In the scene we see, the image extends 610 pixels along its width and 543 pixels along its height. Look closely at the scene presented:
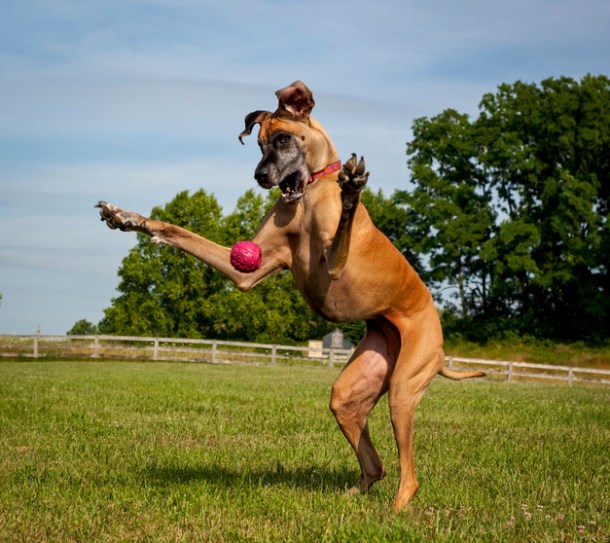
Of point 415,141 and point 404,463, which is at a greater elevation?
point 415,141

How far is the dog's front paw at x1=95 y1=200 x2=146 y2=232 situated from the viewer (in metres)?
4.59

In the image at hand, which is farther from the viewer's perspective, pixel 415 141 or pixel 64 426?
pixel 415 141

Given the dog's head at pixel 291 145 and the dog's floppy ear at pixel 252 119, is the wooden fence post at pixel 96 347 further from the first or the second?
the dog's head at pixel 291 145

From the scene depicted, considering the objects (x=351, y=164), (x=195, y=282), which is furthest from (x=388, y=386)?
(x=195, y=282)

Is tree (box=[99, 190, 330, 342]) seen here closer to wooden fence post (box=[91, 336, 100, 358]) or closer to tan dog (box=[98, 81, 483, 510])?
wooden fence post (box=[91, 336, 100, 358])

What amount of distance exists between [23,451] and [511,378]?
24.7 metres

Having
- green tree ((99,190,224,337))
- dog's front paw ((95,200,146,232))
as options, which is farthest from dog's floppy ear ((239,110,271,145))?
green tree ((99,190,224,337))

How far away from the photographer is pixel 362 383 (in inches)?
206

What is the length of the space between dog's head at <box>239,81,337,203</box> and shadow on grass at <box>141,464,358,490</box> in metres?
2.27

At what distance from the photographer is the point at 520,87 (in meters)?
44.1

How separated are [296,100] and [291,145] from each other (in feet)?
1.01

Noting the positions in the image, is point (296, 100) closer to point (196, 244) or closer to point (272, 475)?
point (196, 244)

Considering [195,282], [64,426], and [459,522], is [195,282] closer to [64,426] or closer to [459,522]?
[64,426]

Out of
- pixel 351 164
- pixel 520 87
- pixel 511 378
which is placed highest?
pixel 520 87
